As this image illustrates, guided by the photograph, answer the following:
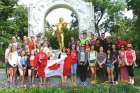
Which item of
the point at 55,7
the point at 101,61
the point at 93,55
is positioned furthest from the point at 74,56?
the point at 55,7

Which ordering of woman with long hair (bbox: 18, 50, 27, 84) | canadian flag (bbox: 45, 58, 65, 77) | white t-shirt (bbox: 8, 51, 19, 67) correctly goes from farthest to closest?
canadian flag (bbox: 45, 58, 65, 77) → woman with long hair (bbox: 18, 50, 27, 84) → white t-shirt (bbox: 8, 51, 19, 67)

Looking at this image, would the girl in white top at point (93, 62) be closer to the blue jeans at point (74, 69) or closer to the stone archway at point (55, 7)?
the blue jeans at point (74, 69)

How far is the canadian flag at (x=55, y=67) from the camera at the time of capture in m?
17.9

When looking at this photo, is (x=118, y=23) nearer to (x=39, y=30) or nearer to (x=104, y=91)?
(x=39, y=30)

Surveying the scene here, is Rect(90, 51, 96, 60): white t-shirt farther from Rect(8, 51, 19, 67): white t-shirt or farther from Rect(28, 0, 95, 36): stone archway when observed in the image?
Rect(28, 0, 95, 36): stone archway

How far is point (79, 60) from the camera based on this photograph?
1769 cm

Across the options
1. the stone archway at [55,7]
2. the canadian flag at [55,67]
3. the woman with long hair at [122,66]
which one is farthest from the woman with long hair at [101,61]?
the stone archway at [55,7]

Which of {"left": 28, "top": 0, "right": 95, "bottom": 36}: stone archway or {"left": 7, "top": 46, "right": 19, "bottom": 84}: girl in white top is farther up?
{"left": 28, "top": 0, "right": 95, "bottom": 36}: stone archway

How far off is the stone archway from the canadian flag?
26.2 feet

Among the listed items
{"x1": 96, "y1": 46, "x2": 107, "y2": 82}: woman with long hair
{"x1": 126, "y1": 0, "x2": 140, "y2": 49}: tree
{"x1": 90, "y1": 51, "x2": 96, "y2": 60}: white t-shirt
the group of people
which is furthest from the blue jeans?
{"x1": 126, "y1": 0, "x2": 140, "y2": 49}: tree

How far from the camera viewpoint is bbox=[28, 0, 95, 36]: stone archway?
25.7m

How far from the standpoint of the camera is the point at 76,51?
17.6 metres

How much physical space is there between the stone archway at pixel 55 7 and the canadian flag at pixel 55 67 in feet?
26.2

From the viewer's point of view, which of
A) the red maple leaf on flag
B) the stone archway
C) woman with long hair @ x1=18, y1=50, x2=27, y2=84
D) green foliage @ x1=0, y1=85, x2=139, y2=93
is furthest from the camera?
the stone archway
